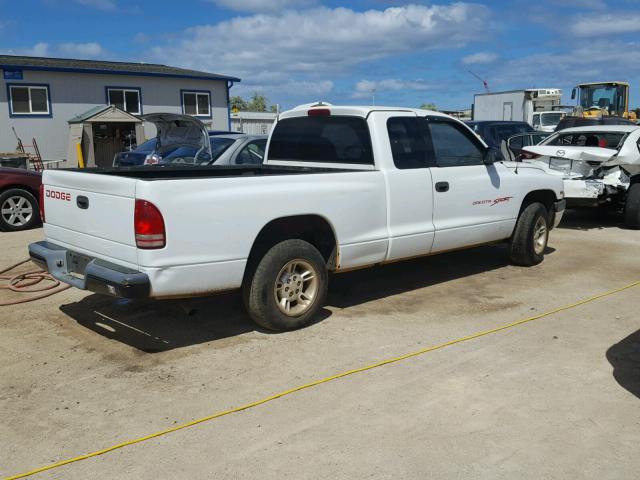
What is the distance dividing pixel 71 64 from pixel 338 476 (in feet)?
81.9

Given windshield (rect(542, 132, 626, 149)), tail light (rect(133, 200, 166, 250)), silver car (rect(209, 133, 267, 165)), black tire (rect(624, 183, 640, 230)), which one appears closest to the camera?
tail light (rect(133, 200, 166, 250))

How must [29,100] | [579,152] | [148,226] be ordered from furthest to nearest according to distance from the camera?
[29,100]
[579,152]
[148,226]

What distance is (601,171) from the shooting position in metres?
10.4

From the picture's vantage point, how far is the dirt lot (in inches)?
129

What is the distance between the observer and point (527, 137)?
1501 centimetres

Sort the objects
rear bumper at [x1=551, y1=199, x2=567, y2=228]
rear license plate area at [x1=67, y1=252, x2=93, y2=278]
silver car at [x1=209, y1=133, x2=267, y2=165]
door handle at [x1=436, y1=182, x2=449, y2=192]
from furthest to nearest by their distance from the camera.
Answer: silver car at [x1=209, y1=133, x2=267, y2=165], rear bumper at [x1=551, y1=199, x2=567, y2=228], door handle at [x1=436, y1=182, x2=449, y2=192], rear license plate area at [x1=67, y1=252, x2=93, y2=278]

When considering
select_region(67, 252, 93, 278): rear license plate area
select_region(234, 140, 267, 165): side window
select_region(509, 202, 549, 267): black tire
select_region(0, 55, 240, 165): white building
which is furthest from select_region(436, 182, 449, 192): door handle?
select_region(0, 55, 240, 165): white building

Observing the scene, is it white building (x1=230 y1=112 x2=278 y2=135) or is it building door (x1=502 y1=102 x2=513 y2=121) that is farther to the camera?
white building (x1=230 y1=112 x2=278 y2=135)

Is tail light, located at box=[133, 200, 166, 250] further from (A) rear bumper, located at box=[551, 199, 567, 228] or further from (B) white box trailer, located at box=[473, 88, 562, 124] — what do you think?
(B) white box trailer, located at box=[473, 88, 562, 124]

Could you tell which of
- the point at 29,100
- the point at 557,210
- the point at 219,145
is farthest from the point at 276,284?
the point at 29,100

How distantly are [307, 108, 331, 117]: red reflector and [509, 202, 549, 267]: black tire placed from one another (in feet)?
9.02

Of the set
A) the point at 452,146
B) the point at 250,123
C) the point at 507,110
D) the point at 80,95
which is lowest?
the point at 452,146

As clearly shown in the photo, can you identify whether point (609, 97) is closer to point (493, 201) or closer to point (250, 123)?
point (250, 123)

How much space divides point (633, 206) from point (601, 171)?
0.78 m
